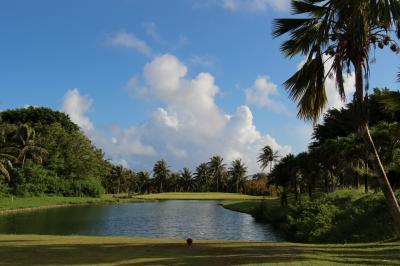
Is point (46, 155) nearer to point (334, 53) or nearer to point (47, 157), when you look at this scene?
point (47, 157)

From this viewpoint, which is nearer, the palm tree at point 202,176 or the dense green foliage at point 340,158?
the dense green foliage at point 340,158

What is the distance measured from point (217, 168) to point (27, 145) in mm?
83631

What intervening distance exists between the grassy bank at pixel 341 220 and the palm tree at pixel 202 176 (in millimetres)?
118791

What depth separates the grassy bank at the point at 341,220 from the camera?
31.3m

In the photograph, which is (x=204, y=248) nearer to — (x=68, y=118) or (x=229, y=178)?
(x=68, y=118)

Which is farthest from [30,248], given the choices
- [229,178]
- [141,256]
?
[229,178]

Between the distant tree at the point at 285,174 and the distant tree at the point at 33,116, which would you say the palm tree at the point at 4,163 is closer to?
the distant tree at the point at 33,116

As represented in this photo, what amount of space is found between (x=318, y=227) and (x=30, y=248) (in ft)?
82.7

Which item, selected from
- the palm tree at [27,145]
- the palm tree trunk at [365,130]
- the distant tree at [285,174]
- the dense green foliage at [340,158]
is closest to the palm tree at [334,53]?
the palm tree trunk at [365,130]

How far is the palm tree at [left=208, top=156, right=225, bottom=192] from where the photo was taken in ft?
538

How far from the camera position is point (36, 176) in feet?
300

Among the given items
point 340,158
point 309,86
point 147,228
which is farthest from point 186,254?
point 340,158

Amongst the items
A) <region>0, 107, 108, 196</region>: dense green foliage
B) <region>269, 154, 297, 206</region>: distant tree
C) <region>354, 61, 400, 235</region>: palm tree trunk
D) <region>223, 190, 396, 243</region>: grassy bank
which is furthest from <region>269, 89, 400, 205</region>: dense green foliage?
<region>0, 107, 108, 196</region>: dense green foliage

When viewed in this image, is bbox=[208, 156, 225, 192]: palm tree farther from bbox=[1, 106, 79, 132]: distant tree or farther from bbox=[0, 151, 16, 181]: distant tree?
bbox=[0, 151, 16, 181]: distant tree
